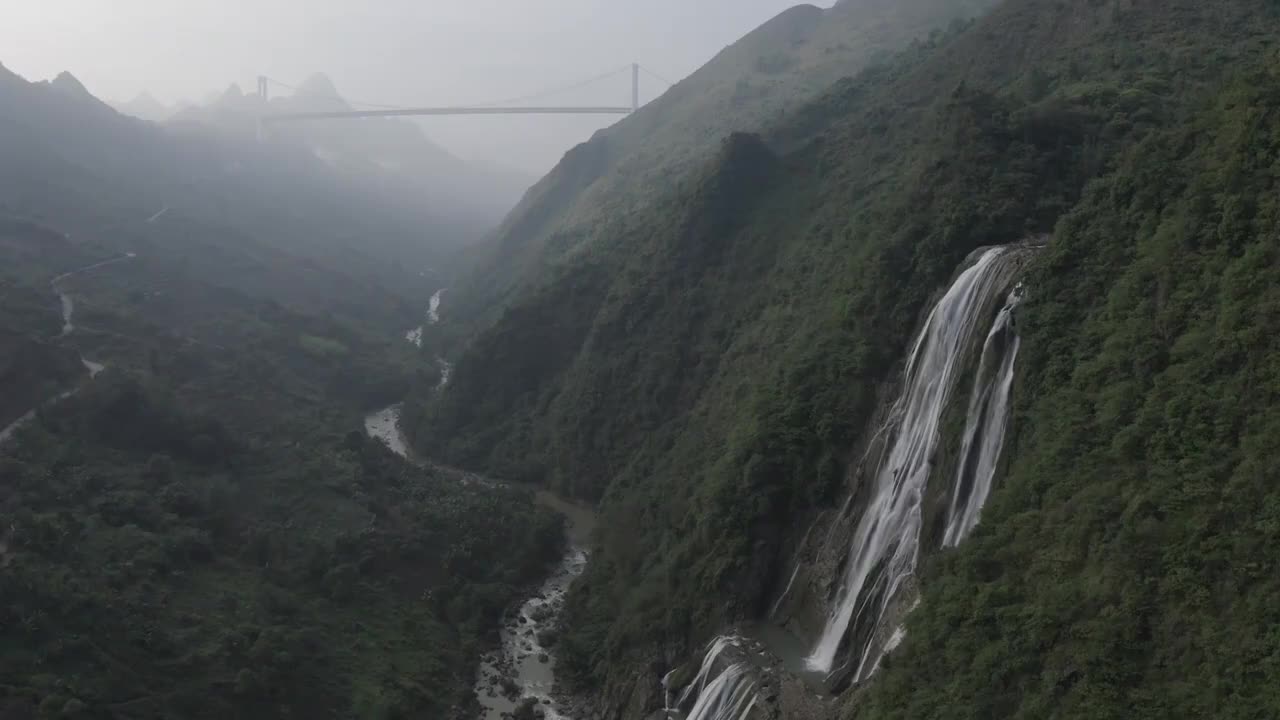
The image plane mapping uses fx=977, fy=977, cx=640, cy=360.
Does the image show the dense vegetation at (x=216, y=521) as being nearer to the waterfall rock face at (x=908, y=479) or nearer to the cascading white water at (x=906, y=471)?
the waterfall rock face at (x=908, y=479)

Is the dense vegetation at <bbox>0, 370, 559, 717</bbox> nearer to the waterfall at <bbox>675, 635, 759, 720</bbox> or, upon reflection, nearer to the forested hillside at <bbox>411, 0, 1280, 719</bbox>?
the forested hillside at <bbox>411, 0, 1280, 719</bbox>

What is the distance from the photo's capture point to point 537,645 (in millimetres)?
30266

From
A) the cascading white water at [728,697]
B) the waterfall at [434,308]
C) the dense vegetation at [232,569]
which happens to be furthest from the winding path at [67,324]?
the cascading white water at [728,697]

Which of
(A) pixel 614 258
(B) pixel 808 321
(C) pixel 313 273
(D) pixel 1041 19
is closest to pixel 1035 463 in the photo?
(B) pixel 808 321

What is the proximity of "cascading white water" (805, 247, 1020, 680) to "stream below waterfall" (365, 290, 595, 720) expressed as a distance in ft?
30.4

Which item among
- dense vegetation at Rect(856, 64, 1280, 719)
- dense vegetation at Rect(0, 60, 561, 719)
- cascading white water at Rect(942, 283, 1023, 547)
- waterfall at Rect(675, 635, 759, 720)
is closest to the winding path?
dense vegetation at Rect(0, 60, 561, 719)

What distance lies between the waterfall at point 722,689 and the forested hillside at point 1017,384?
3.81 feet

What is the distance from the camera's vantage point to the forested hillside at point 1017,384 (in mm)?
14961

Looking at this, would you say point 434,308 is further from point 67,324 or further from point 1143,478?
point 1143,478

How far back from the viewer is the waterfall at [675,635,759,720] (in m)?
20.4

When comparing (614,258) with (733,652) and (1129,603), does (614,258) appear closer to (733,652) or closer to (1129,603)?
(733,652)

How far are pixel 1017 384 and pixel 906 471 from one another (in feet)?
10.1

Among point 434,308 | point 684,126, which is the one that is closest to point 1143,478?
point 684,126

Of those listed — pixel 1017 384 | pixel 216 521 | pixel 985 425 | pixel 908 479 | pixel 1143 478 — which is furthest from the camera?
pixel 216 521
